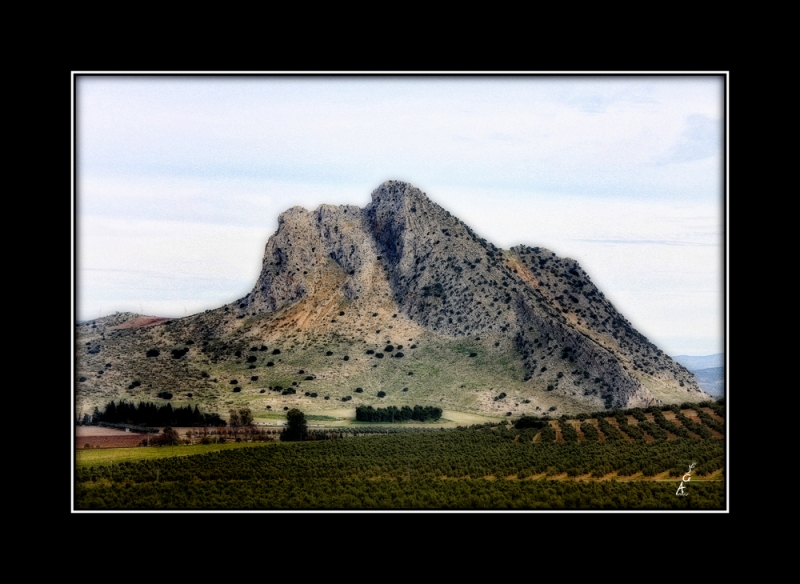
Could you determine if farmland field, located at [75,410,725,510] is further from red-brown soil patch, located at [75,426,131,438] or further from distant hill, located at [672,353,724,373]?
distant hill, located at [672,353,724,373]

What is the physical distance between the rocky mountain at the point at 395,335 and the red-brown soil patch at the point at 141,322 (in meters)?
0.12

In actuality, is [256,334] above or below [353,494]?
above

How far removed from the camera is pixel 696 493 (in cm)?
2091

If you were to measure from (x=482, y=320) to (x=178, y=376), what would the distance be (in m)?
16.0

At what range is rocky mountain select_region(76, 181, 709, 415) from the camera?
33844 mm

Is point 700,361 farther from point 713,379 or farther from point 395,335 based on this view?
point 395,335

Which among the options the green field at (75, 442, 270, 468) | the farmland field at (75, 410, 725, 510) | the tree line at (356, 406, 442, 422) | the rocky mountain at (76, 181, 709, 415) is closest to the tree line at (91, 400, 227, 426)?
the rocky mountain at (76, 181, 709, 415)

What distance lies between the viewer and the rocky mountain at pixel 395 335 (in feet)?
Answer: 111

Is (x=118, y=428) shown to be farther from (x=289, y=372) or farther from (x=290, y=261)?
(x=290, y=261)

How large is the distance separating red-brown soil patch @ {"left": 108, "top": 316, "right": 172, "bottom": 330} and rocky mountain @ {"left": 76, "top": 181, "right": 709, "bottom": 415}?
120 mm

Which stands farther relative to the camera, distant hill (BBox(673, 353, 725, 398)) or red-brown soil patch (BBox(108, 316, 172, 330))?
red-brown soil patch (BBox(108, 316, 172, 330))

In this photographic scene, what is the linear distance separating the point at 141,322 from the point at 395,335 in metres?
14.0
